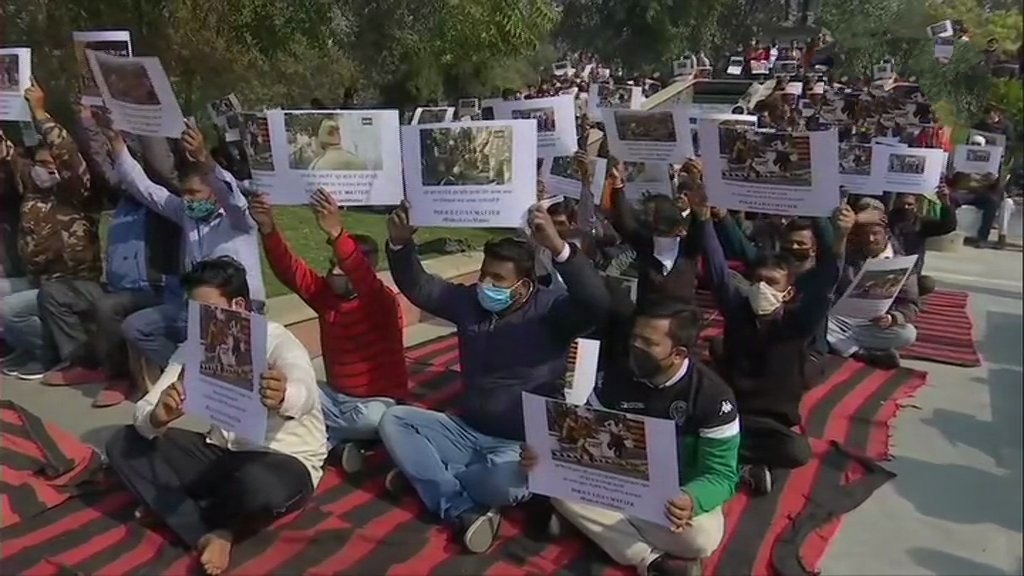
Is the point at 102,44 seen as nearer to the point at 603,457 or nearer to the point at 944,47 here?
the point at 603,457

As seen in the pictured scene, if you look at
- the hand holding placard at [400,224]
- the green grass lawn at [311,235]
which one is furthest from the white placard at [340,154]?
the green grass lawn at [311,235]

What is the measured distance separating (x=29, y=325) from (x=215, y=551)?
2.41m

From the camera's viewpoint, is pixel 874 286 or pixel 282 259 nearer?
pixel 282 259

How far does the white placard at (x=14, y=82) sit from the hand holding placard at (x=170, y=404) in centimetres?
185

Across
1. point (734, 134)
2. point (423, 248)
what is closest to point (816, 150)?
point (734, 134)

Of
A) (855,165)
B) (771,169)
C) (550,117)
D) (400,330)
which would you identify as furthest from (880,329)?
(400,330)

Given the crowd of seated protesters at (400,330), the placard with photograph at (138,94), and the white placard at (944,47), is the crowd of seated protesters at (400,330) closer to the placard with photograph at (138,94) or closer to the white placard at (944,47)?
the placard with photograph at (138,94)

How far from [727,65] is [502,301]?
1766mm

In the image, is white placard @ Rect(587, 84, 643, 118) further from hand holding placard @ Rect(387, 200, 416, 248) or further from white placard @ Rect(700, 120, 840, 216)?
hand holding placard @ Rect(387, 200, 416, 248)

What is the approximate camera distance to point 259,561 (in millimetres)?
3002

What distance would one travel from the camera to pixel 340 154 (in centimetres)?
331

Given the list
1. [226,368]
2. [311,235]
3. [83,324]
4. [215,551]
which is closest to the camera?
[226,368]

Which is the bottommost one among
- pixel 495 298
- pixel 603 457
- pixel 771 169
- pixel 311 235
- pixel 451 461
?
pixel 451 461

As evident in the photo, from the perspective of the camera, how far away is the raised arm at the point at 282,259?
136 inches
